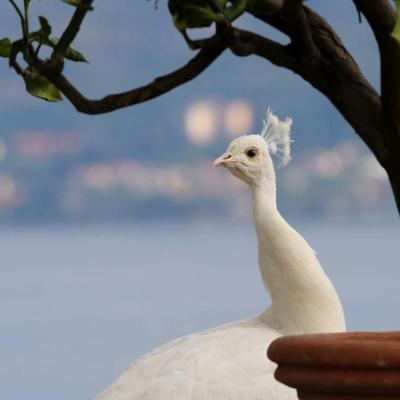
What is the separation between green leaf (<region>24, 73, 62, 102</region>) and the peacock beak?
0.62 metres

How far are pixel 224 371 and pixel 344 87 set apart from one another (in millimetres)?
825

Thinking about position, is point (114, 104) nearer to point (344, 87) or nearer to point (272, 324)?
point (344, 87)

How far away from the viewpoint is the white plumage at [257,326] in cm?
262

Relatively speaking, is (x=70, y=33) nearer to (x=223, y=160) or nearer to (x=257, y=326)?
(x=223, y=160)

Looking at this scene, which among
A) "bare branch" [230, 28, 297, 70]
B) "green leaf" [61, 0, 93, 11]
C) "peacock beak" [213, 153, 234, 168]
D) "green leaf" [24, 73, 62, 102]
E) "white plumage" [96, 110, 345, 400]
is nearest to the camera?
"green leaf" [61, 0, 93, 11]

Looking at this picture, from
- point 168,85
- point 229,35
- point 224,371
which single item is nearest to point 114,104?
point 168,85

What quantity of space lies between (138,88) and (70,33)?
9.2 inches

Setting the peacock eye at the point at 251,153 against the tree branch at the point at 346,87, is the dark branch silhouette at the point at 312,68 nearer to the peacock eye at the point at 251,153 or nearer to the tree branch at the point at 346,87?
the tree branch at the point at 346,87

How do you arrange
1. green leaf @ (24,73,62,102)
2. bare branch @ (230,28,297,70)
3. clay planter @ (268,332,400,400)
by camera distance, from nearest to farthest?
clay planter @ (268,332,400,400) → bare branch @ (230,28,297,70) → green leaf @ (24,73,62,102)

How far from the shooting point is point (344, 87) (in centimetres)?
246

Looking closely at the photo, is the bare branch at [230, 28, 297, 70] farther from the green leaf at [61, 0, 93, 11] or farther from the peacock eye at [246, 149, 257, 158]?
the peacock eye at [246, 149, 257, 158]

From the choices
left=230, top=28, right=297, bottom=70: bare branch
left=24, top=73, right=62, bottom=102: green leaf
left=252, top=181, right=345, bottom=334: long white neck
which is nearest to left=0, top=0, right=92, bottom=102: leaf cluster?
left=24, top=73, right=62, bottom=102: green leaf

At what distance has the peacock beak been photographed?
2.89 m

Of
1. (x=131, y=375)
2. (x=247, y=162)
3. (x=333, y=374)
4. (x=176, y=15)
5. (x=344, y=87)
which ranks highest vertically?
(x=176, y=15)
